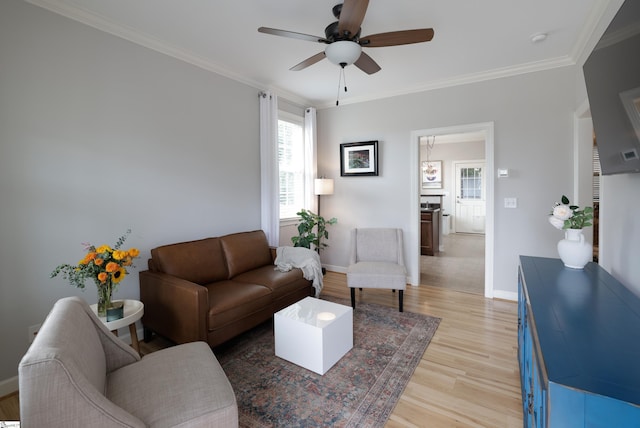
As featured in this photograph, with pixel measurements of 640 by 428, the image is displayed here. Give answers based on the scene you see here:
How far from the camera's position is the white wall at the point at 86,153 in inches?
82.7

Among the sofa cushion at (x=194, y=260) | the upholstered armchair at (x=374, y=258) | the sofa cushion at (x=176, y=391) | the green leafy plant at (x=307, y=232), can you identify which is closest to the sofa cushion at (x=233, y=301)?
the sofa cushion at (x=194, y=260)

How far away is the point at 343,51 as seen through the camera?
2.21 metres

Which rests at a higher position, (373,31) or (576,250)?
(373,31)

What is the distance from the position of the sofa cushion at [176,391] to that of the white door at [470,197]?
29.4 ft

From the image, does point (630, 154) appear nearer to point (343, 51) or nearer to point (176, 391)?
point (343, 51)

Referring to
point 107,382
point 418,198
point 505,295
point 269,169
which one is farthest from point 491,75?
point 107,382

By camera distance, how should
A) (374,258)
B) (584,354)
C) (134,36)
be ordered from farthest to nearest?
(374,258)
(134,36)
(584,354)

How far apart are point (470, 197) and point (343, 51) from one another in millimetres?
8099

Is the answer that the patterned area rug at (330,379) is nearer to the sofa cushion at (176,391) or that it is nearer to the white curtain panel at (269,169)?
the sofa cushion at (176,391)

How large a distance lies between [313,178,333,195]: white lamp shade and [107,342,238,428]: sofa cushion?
129 inches

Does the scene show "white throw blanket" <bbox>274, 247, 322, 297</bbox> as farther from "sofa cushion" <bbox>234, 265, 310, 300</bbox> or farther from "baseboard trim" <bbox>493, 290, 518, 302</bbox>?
"baseboard trim" <bbox>493, 290, 518, 302</bbox>

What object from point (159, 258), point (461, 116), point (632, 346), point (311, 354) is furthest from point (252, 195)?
point (632, 346)

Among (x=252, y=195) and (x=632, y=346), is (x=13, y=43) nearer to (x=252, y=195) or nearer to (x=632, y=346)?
(x=252, y=195)

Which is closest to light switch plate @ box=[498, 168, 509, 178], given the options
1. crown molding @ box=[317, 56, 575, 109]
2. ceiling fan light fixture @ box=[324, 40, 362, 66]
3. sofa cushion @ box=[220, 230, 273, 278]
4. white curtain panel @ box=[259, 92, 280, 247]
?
crown molding @ box=[317, 56, 575, 109]
